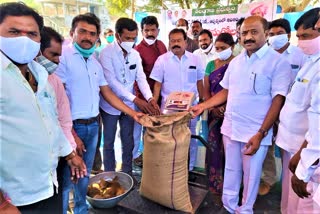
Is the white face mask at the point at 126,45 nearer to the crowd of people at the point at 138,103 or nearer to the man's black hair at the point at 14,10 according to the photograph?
the crowd of people at the point at 138,103

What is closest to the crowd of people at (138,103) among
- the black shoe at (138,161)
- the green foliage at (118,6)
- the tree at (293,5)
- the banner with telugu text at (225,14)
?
the black shoe at (138,161)

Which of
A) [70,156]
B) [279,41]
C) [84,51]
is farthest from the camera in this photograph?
[279,41]

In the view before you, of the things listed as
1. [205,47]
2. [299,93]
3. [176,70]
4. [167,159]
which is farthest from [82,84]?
[205,47]

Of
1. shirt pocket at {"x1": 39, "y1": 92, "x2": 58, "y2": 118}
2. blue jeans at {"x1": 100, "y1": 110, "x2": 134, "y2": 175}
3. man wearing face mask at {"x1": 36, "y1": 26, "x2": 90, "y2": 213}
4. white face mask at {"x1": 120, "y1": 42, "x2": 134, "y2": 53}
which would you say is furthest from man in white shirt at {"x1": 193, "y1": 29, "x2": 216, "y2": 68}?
shirt pocket at {"x1": 39, "y1": 92, "x2": 58, "y2": 118}

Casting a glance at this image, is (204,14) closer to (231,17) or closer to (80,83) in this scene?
(231,17)

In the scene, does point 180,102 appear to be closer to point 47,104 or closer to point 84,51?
point 84,51

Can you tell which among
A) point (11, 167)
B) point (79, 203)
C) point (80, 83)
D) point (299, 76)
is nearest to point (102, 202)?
point (79, 203)

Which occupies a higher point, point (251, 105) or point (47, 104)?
point (47, 104)

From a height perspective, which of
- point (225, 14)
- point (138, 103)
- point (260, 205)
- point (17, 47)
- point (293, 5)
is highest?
point (293, 5)

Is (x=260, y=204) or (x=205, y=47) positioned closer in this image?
(x=260, y=204)

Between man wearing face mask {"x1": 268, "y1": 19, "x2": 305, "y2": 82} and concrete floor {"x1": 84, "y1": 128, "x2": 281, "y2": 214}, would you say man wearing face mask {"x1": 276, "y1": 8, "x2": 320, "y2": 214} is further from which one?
man wearing face mask {"x1": 268, "y1": 19, "x2": 305, "y2": 82}

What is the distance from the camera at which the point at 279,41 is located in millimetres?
2715

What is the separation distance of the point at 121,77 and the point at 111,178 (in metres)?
1.13

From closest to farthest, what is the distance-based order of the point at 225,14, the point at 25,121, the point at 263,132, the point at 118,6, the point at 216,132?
the point at 25,121 → the point at 263,132 → the point at 216,132 → the point at 225,14 → the point at 118,6
